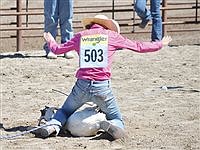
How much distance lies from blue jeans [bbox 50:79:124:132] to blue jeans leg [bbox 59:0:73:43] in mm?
3954

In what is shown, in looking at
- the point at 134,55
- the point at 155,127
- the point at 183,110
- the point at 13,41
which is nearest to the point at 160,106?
the point at 183,110

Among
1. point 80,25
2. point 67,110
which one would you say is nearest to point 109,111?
point 67,110

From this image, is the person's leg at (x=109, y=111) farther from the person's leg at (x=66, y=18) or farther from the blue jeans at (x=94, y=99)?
the person's leg at (x=66, y=18)

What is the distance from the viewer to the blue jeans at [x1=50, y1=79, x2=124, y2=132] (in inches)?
249

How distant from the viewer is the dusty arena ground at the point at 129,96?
20.4 ft

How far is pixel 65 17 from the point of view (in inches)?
408

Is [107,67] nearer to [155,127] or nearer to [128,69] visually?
[155,127]

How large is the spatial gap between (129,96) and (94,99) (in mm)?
1819

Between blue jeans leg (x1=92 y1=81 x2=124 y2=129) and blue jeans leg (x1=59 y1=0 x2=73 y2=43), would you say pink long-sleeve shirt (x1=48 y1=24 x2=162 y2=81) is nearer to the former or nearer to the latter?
blue jeans leg (x1=92 y1=81 x2=124 y2=129)

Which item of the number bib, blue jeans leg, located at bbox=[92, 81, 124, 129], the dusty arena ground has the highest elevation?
the number bib

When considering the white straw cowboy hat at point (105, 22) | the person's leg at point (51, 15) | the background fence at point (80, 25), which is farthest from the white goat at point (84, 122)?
the background fence at point (80, 25)

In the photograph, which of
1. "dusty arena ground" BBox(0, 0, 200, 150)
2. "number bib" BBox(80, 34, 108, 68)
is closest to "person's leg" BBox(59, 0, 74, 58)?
"dusty arena ground" BBox(0, 0, 200, 150)

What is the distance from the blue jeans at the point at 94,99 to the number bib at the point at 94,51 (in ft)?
0.50

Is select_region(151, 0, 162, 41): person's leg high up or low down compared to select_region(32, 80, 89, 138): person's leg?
up
